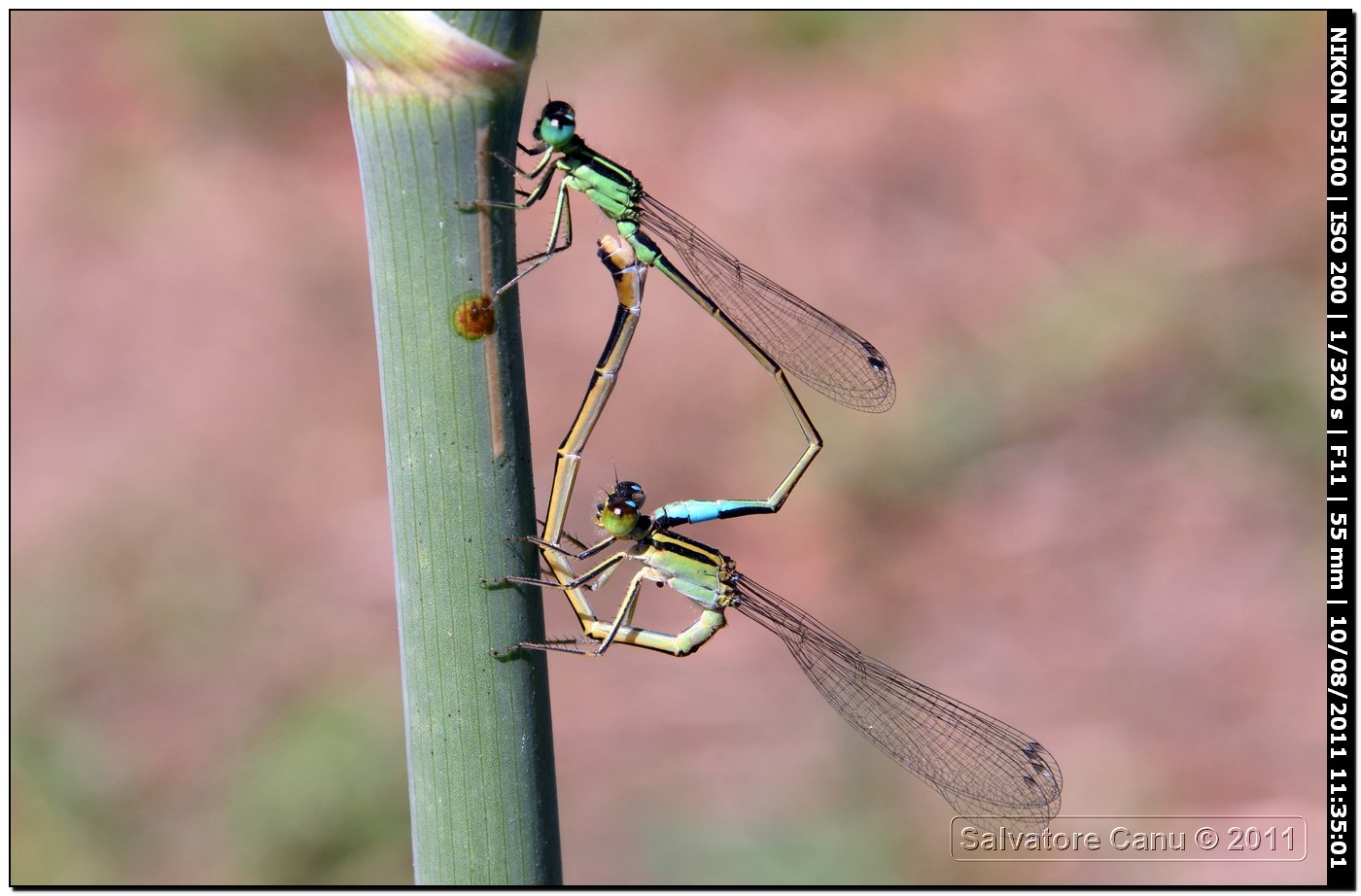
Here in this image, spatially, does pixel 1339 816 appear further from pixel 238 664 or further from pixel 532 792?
pixel 238 664

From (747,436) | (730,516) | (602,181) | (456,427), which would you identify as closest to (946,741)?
(730,516)

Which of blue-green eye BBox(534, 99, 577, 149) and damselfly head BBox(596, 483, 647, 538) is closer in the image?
blue-green eye BBox(534, 99, 577, 149)

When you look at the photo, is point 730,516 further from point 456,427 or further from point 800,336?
point 456,427

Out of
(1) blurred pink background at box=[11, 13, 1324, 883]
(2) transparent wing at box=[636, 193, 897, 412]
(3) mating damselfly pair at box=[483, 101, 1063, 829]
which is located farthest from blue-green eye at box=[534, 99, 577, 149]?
(1) blurred pink background at box=[11, 13, 1324, 883]

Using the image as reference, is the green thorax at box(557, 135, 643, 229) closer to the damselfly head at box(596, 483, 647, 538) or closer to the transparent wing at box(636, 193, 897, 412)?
the transparent wing at box(636, 193, 897, 412)

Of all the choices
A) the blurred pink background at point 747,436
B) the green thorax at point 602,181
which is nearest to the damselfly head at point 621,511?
the green thorax at point 602,181

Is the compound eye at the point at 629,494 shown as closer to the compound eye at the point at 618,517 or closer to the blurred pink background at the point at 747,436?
the compound eye at the point at 618,517

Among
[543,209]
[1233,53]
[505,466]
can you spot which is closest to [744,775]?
[543,209]
